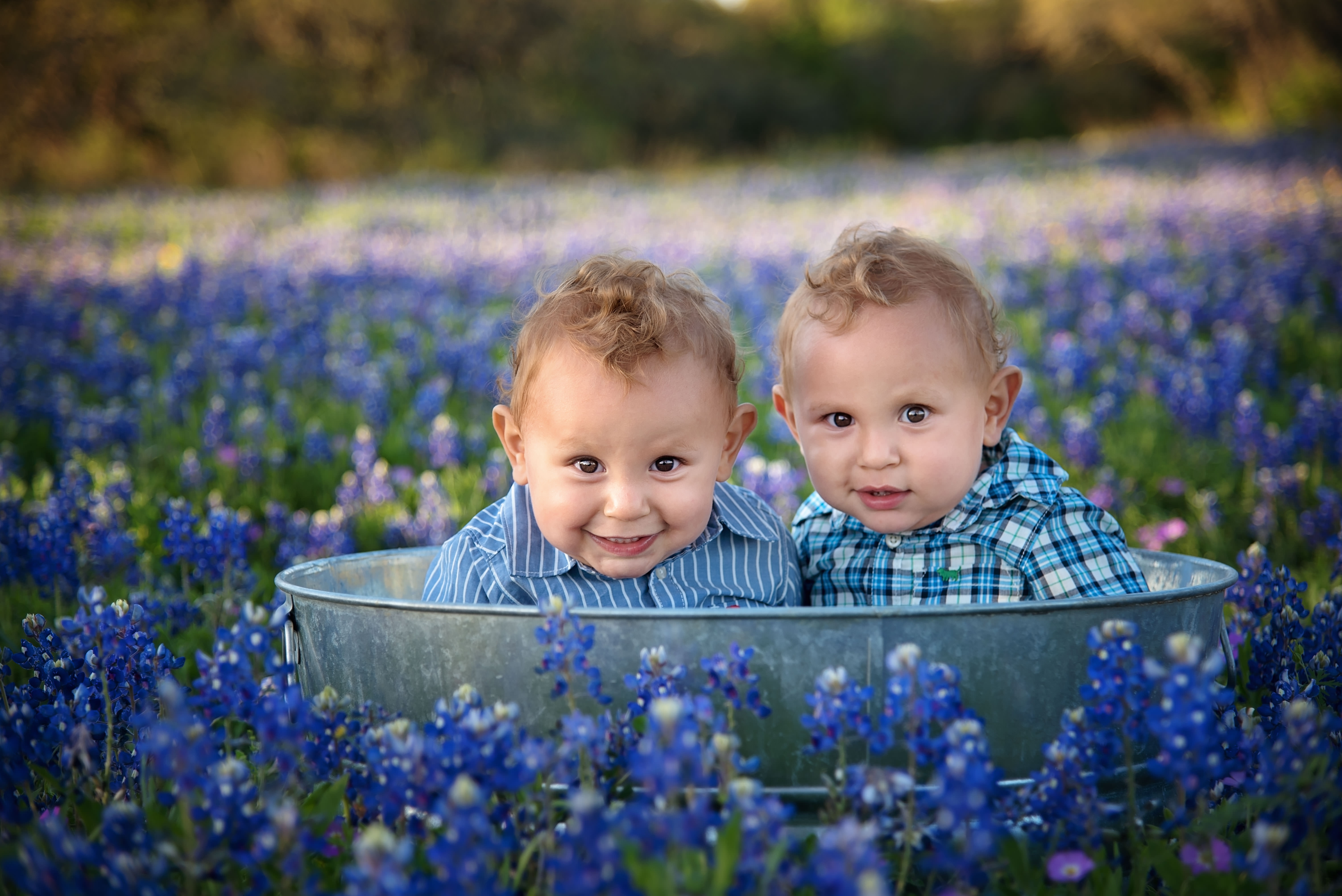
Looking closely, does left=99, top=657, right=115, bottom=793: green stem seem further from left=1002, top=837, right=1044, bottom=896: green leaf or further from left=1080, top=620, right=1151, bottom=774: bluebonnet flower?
left=1080, top=620, right=1151, bottom=774: bluebonnet flower

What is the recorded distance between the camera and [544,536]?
2127 mm

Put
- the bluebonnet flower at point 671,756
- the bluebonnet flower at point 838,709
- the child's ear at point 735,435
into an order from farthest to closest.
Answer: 1. the child's ear at point 735,435
2. the bluebonnet flower at point 838,709
3. the bluebonnet flower at point 671,756

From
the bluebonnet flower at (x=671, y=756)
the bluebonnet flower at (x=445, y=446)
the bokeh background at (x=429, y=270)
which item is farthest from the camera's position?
the bluebonnet flower at (x=445, y=446)

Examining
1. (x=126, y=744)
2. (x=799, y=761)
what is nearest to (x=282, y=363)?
(x=126, y=744)

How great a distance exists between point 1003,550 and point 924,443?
1.11 feet

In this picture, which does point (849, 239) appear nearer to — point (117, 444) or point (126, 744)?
point (126, 744)

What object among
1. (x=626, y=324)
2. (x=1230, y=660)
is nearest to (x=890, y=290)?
(x=626, y=324)

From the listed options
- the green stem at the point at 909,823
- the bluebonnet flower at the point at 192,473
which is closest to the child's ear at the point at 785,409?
the green stem at the point at 909,823

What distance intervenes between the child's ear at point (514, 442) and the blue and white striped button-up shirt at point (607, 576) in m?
0.10

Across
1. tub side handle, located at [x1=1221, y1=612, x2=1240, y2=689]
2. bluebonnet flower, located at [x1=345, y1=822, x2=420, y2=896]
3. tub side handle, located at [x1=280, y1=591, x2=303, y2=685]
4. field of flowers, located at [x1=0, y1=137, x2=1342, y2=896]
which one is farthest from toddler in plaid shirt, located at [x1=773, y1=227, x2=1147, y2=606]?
bluebonnet flower, located at [x1=345, y1=822, x2=420, y2=896]

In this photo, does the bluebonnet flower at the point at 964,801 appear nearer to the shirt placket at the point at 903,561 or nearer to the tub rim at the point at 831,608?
the tub rim at the point at 831,608

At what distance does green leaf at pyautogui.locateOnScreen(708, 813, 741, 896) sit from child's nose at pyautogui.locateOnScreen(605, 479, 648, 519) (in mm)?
718

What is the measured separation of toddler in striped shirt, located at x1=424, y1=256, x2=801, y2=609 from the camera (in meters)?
1.97

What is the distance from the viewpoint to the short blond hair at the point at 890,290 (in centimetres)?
216
